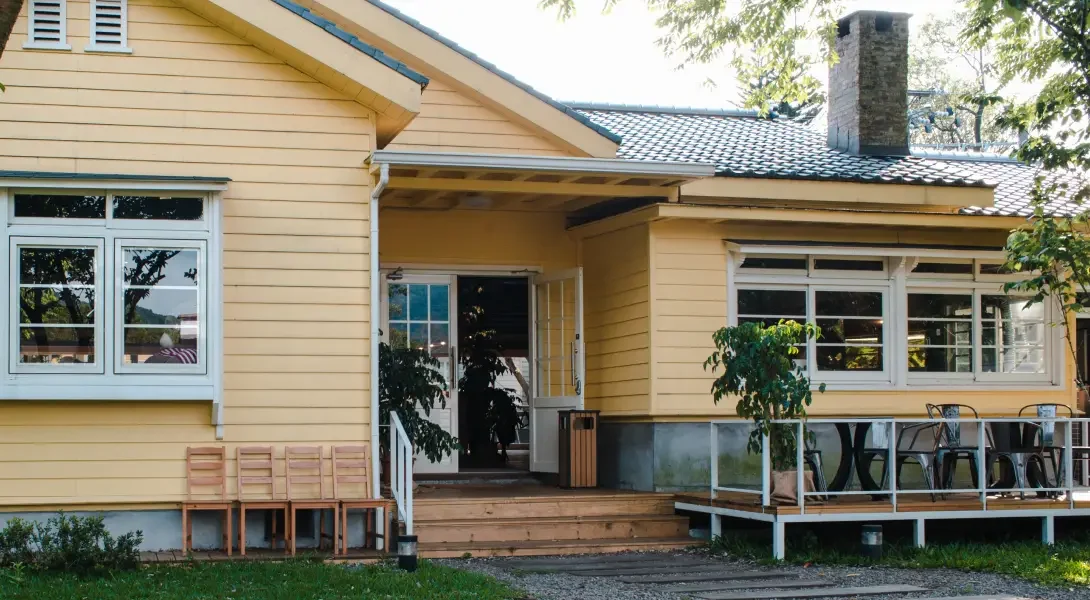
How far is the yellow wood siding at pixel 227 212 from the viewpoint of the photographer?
33.5ft

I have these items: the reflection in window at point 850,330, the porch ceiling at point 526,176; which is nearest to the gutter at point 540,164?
the porch ceiling at point 526,176

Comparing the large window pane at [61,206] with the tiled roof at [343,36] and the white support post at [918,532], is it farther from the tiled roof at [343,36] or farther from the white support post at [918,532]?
the white support post at [918,532]

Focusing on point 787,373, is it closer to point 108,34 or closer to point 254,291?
point 254,291

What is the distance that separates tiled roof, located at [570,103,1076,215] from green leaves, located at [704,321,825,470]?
2.21 m

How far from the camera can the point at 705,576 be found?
9.74 meters

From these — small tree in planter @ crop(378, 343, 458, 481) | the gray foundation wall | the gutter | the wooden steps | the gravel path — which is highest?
the gutter

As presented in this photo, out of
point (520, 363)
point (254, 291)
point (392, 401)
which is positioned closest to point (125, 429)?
point (254, 291)

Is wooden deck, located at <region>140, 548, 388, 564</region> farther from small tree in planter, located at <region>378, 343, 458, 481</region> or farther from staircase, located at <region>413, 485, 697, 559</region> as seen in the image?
small tree in planter, located at <region>378, 343, 458, 481</region>

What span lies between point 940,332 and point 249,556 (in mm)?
7796

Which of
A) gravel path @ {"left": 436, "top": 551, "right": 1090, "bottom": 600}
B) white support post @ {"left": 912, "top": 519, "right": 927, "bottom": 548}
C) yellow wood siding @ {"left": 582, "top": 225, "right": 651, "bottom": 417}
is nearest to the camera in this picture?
gravel path @ {"left": 436, "top": 551, "right": 1090, "bottom": 600}

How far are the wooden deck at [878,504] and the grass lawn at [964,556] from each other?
1.10 feet

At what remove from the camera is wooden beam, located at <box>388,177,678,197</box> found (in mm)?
11695

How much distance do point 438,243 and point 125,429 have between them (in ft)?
14.9

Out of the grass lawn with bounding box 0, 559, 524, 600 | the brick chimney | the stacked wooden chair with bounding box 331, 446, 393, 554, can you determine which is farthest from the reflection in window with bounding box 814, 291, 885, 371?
the grass lawn with bounding box 0, 559, 524, 600
